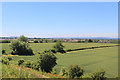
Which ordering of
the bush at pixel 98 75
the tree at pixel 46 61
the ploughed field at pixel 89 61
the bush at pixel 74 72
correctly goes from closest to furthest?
the bush at pixel 98 75 → the bush at pixel 74 72 → the tree at pixel 46 61 → the ploughed field at pixel 89 61

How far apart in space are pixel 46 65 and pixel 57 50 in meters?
26.2

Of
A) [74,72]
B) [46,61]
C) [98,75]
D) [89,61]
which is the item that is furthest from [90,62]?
[98,75]

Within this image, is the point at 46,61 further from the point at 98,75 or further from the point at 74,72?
the point at 98,75

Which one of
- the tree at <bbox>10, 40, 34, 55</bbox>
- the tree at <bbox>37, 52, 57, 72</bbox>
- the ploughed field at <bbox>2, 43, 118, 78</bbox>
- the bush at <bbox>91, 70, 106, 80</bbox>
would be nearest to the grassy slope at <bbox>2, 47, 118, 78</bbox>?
the ploughed field at <bbox>2, 43, 118, 78</bbox>

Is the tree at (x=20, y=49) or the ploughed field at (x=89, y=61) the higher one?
the tree at (x=20, y=49)

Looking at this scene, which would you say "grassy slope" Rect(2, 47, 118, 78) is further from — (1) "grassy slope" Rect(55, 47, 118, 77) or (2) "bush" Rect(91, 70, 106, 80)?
(2) "bush" Rect(91, 70, 106, 80)

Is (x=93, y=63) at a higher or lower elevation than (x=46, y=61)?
lower

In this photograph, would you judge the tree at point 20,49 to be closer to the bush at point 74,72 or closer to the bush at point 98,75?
the bush at point 74,72

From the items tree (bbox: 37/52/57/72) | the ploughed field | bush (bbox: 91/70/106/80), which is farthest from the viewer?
the ploughed field

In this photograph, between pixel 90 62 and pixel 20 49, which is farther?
pixel 20 49

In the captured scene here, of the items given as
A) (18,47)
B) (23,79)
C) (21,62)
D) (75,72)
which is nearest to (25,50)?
(18,47)

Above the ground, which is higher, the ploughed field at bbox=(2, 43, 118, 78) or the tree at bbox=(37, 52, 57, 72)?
the tree at bbox=(37, 52, 57, 72)

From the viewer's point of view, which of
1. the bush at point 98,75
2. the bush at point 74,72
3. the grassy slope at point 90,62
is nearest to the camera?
the bush at point 98,75

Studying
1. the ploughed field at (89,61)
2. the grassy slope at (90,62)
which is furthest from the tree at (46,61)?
the grassy slope at (90,62)
